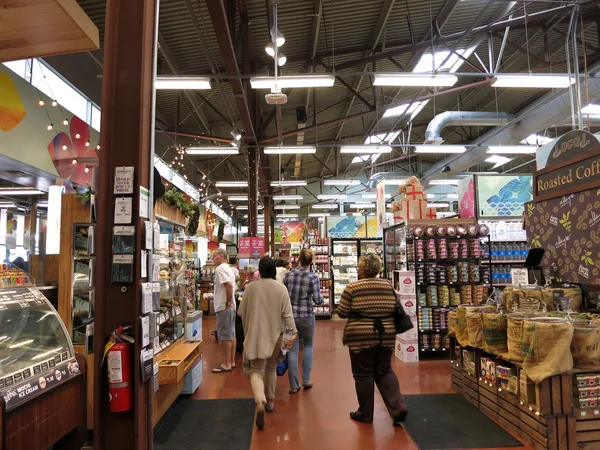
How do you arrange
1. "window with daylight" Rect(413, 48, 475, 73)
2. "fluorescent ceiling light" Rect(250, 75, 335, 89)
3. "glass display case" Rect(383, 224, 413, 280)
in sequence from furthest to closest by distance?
1. "window with daylight" Rect(413, 48, 475, 73)
2. "fluorescent ceiling light" Rect(250, 75, 335, 89)
3. "glass display case" Rect(383, 224, 413, 280)

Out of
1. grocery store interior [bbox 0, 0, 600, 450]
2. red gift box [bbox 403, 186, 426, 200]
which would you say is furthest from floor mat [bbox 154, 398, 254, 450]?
red gift box [bbox 403, 186, 426, 200]

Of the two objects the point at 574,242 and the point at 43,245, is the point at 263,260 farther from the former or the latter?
the point at 43,245

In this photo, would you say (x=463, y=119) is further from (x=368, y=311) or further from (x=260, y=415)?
(x=260, y=415)

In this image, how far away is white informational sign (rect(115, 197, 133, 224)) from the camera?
2420 millimetres

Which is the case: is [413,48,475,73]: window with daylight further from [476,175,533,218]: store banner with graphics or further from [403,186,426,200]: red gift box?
[403,186,426,200]: red gift box

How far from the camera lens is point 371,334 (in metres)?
3.81

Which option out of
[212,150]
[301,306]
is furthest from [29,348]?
[212,150]

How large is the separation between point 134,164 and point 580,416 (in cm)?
394

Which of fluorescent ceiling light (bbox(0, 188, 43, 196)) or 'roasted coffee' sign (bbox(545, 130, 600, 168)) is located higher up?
fluorescent ceiling light (bbox(0, 188, 43, 196))

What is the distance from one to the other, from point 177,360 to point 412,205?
15.4 feet

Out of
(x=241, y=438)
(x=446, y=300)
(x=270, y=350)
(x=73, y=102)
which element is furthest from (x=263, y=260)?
(x=73, y=102)

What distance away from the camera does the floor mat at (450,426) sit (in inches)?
140

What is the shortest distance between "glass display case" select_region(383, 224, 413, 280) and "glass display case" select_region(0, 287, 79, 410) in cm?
510

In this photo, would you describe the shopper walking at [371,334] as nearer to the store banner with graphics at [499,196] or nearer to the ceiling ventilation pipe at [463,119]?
the store banner with graphics at [499,196]
